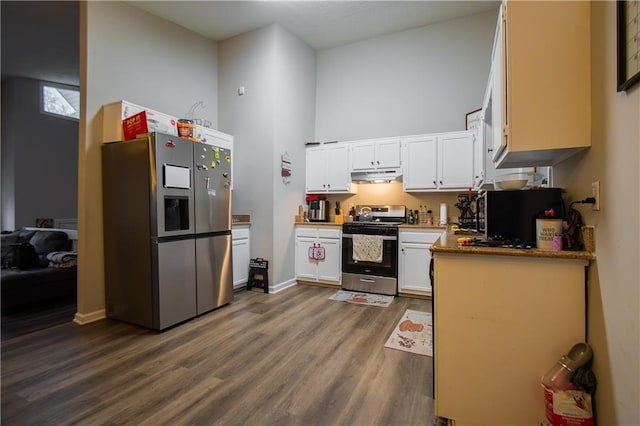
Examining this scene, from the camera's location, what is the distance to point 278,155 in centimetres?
436

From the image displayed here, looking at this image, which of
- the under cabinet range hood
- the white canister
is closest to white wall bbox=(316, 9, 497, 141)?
the under cabinet range hood

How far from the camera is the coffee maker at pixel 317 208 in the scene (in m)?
4.80

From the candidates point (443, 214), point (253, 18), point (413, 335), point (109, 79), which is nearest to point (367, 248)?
point (443, 214)

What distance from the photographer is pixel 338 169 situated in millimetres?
4727

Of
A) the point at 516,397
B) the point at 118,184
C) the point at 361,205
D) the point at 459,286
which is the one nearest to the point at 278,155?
the point at 361,205

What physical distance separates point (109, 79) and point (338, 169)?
3.00m

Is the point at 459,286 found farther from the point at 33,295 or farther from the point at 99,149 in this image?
the point at 33,295

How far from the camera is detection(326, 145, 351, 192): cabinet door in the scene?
15.3ft

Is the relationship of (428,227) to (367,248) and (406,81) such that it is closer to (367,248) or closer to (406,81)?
(367,248)

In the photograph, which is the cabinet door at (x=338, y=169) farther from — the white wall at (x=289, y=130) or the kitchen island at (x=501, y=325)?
the kitchen island at (x=501, y=325)

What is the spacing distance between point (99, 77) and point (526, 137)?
388cm

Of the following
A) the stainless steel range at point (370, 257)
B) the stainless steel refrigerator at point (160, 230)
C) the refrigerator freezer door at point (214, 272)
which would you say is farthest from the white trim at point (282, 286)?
the stainless steel refrigerator at point (160, 230)

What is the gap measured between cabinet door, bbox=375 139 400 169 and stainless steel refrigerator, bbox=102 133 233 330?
2.26 meters

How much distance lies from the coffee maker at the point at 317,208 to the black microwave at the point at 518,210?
9.84 feet
